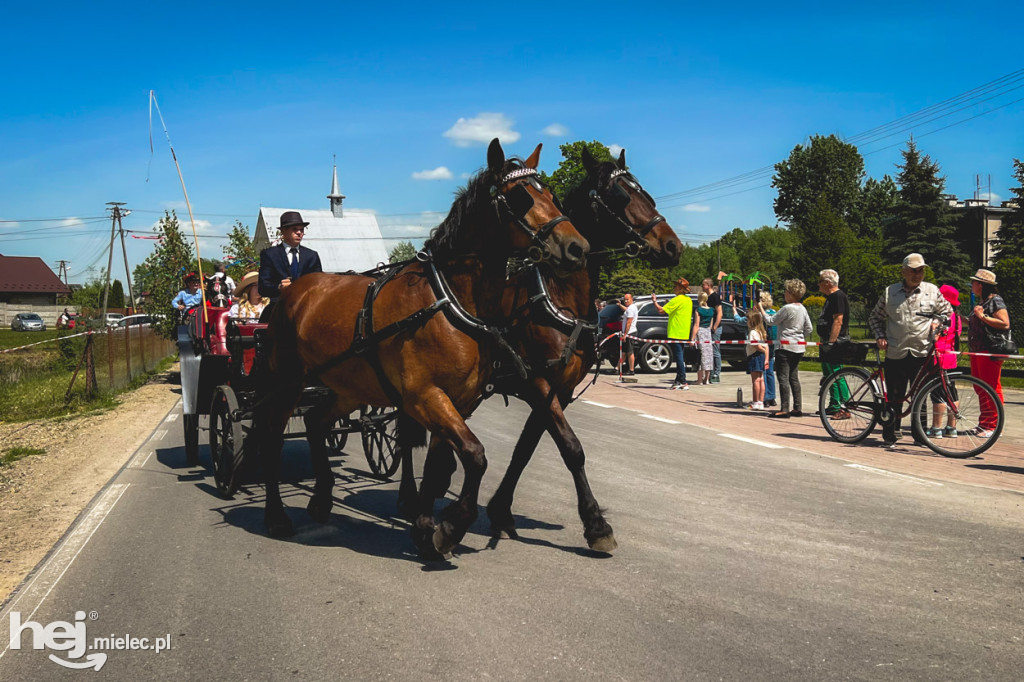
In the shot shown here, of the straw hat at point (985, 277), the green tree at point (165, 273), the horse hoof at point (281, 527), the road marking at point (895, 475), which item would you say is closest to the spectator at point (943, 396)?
the straw hat at point (985, 277)

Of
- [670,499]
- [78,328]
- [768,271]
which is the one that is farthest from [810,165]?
[670,499]

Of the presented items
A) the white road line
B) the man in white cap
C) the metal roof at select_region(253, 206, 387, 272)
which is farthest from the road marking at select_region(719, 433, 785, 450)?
the metal roof at select_region(253, 206, 387, 272)

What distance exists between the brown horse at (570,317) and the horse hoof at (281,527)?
3.99ft

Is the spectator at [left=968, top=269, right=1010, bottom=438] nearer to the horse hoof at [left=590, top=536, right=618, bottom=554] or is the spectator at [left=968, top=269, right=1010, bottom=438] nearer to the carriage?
the horse hoof at [left=590, top=536, right=618, bottom=554]

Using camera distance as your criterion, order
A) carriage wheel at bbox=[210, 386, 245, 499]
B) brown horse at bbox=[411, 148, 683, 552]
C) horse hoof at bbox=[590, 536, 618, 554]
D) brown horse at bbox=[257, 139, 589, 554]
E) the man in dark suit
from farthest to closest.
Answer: the man in dark suit, carriage wheel at bbox=[210, 386, 245, 499], brown horse at bbox=[411, 148, 683, 552], horse hoof at bbox=[590, 536, 618, 554], brown horse at bbox=[257, 139, 589, 554]

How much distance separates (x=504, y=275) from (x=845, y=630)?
2.70 metres

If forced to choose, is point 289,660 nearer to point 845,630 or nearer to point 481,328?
point 481,328

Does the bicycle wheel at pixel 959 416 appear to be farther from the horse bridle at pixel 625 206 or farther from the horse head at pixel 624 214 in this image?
the horse bridle at pixel 625 206

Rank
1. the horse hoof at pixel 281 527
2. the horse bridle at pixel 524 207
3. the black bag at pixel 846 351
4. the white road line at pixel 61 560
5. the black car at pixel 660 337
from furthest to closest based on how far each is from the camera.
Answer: the black car at pixel 660 337, the black bag at pixel 846 351, the horse hoof at pixel 281 527, the horse bridle at pixel 524 207, the white road line at pixel 61 560

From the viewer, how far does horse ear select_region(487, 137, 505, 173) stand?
493cm

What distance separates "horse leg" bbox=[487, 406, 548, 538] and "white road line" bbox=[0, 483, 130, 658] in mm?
2736

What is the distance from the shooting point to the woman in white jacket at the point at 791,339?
12109mm

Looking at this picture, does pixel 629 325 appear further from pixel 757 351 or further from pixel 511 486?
pixel 511 486

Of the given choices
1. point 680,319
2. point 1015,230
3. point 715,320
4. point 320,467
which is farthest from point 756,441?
point 1015,230
